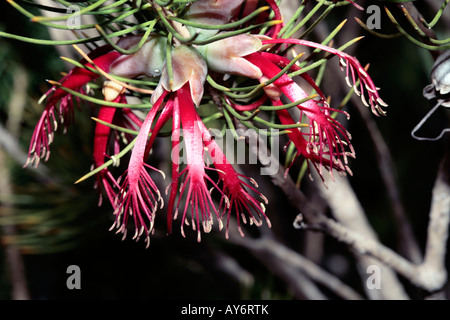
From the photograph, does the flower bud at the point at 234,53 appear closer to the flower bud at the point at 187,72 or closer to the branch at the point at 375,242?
the flower bud at the point at 187,72

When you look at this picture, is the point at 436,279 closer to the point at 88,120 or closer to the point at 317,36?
the point at 317,36

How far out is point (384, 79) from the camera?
1062mm

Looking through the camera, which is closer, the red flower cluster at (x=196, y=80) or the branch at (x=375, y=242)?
the red flower cluster at (x=196, y=80)

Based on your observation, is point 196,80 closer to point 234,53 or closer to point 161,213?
point 234,53

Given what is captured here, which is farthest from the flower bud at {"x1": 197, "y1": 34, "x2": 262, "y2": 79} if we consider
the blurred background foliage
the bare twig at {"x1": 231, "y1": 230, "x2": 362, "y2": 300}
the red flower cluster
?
the bare twig at {"x1": 231, "y1": 230, "x2": 362, "y2": 300}

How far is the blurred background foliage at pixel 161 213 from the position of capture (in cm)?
76

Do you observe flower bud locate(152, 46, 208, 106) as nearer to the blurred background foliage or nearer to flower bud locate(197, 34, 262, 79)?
flower bud locate(197, 34, 262, 79)

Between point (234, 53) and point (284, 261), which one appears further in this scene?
point (284, 261)

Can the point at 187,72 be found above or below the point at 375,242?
above

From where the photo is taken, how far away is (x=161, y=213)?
1.96 ft

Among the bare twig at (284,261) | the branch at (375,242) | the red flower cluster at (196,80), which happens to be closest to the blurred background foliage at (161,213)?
the bare twig at (284,261)

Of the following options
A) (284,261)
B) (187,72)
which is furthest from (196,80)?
(284,261)

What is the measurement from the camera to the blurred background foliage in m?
0.76

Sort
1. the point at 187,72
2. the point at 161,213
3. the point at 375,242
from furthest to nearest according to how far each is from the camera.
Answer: the point at 161,213 < the point at 375,242 < the point at 187,72
